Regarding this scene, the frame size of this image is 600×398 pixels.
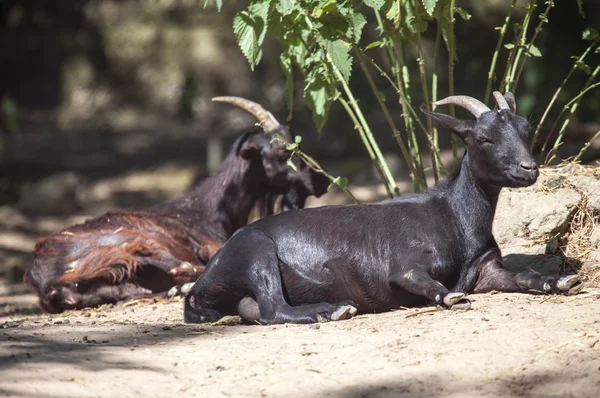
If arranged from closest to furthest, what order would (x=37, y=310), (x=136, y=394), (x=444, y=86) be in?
(x=136, y=394) < (x=37, y=310) < (x=444, y=86)

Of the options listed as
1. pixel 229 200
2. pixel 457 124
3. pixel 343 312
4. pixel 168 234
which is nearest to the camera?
pixel 343 312

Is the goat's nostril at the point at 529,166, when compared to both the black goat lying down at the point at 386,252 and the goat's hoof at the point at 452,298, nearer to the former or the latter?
the black goat lying down at the point at 386,252

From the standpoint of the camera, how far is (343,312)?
5.52 m

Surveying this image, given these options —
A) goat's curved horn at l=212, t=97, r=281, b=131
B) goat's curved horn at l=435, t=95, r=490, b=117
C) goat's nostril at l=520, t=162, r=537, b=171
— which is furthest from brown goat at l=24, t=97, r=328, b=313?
goat's nostril at l=520, t=162, r=537, b=171

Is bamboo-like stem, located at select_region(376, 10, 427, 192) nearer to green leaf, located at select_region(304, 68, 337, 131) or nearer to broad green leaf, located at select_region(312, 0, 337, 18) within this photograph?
green leaf, located at select_region(304, 68, 337, 131)

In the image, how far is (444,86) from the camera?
13508mm

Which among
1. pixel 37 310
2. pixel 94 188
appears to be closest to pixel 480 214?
pixel 37 310

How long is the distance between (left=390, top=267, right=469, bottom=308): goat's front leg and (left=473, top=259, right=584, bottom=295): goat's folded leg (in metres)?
0.43

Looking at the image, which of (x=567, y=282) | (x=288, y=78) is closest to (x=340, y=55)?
(x=288, y=78)

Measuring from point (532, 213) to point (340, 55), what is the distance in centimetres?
185

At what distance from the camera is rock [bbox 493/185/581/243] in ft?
21.7

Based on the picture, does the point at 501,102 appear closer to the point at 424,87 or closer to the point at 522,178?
the point at 522,178

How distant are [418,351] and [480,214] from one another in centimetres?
182

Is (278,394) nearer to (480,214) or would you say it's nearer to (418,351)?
(418,351)
